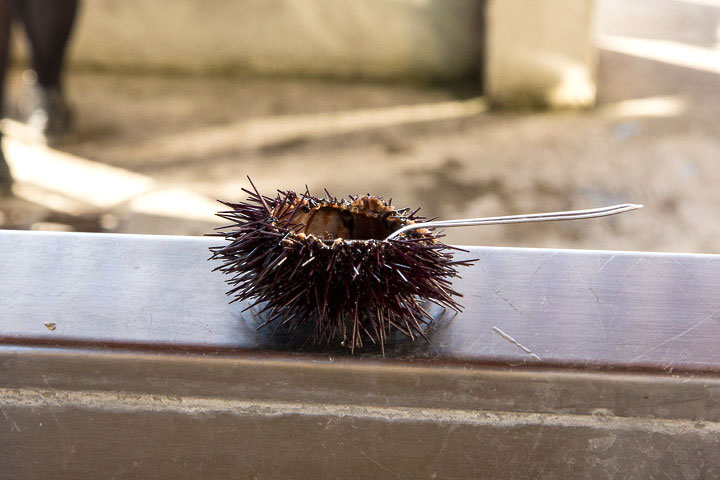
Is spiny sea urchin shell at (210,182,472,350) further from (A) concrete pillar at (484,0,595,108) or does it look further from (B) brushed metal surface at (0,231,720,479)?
(A) concrete pillar at (484,0,595,108)

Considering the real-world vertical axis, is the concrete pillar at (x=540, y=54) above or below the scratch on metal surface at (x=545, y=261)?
above

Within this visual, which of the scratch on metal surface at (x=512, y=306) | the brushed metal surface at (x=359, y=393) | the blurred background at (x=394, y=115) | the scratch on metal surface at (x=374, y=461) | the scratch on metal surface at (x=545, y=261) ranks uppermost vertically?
the blurred background at (x=394, y=115)

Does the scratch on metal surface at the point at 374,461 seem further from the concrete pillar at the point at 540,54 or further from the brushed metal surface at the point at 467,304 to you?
the concrete pillar at the point at 540,54

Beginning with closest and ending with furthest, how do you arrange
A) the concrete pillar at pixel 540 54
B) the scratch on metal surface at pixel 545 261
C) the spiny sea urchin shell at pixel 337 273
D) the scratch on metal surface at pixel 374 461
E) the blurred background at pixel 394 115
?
the spiny sea urchin shell at pixel 337 273, the scratch on metal surface at pixel 374 461, the scratch on metal surface at pixel 545 261, the blurred background at pixel 394 115, the concrete pillar at pixel 540 54

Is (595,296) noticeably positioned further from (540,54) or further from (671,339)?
(540,54)

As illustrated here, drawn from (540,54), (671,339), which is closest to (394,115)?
(540,54)

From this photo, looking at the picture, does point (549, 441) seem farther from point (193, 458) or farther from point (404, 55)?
point (404, 55)

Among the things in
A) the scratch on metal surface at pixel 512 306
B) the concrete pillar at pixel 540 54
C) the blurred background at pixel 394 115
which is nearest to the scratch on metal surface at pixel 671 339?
the scratch on metal surface at pixel 512 306
